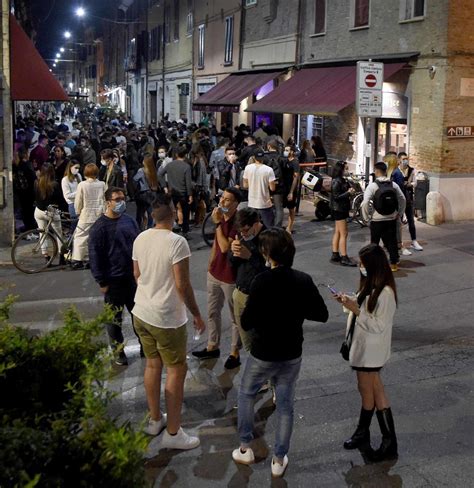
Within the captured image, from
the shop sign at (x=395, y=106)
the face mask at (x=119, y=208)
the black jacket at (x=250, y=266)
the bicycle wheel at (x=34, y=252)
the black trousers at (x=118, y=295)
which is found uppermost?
the shop sign at (x=395, y=106)

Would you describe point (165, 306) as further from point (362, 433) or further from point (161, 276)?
point (362, 433)

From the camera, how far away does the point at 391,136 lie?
53.0 feet

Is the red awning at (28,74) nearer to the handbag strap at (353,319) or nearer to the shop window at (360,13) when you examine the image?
the shop window at (360,13)

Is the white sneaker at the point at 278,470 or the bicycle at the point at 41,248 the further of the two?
the bicycle at the point at 41,248

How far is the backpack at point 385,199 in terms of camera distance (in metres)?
8.97

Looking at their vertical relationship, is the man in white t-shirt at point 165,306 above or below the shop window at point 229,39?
below

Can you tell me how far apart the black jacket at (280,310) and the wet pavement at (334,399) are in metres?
0.09

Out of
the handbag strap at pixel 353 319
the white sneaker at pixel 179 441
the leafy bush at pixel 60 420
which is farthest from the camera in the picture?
the white sneaker at pixel 179 441

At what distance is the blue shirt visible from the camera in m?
6.17

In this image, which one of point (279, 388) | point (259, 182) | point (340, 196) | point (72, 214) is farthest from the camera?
point (72, 214)

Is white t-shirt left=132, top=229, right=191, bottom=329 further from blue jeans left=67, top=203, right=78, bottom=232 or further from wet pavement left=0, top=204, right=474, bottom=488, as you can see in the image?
blue jeans left=67, top=203, right=78, bottom=232

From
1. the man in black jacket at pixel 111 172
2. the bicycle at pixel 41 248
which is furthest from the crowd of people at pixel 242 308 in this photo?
the man in black jacket at pixel 111 172

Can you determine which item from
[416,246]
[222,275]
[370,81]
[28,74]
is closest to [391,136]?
[370,81]

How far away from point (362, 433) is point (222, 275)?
206cm
